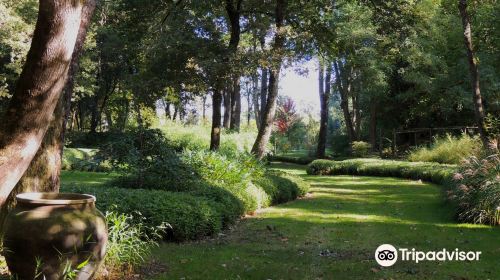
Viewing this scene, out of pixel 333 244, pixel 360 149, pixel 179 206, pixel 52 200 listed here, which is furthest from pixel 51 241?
Answer: pixel 360 149

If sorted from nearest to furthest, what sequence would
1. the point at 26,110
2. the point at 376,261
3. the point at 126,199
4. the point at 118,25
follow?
1. the point at 26,110
2. the point at 376,261
3. the point at 126,199
4. the point at 118,25

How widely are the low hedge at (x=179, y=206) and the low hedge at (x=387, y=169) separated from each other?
7.89 meters

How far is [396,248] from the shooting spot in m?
6.05

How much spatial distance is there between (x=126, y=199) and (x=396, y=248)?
3625 millimetres

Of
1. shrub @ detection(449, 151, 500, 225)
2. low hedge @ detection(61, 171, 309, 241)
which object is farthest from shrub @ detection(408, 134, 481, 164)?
low hedge @ detection(61, 171, 309, 241)

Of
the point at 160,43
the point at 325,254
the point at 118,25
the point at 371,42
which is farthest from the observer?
the point at 371,42

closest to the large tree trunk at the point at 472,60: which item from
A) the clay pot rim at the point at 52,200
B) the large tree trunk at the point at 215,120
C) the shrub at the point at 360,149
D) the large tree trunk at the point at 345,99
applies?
the large tree trunk at the point at 215,120

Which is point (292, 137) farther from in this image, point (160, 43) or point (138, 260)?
point (138, 260)

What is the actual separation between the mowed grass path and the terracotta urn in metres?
1.11

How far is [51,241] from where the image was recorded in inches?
144

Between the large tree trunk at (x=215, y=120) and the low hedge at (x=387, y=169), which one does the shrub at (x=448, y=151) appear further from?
the large tree trunk at (x=215, y=120)

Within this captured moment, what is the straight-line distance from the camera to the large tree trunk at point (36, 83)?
11.2 feet

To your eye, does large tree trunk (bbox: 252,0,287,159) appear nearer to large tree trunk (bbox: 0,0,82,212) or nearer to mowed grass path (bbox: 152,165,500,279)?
mowed grass path (bbox: 152,165,500,279)

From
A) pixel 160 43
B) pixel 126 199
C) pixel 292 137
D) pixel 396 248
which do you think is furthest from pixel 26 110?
pixel 292 137
